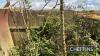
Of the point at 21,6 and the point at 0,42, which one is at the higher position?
the point at 21,6

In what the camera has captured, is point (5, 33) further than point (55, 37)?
No

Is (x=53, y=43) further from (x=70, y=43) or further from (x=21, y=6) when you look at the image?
(x=21, y=6)

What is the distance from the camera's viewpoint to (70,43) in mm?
8680

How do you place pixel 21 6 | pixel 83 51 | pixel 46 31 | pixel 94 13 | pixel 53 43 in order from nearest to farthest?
1. pixel 21 6
2. pixel 83 51
3. pixel 53 43
4. pixel 46 31
5. pixel 94 13

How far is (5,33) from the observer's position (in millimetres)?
8273

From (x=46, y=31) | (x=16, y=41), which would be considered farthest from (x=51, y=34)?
(x=16, y=41)

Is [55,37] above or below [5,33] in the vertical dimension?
below

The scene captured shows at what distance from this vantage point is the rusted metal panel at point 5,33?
8.03 metres

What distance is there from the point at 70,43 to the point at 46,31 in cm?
87

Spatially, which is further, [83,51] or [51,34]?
[51,34]

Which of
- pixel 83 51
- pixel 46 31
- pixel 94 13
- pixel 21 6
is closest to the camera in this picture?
pixel 21 6

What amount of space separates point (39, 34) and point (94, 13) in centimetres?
200

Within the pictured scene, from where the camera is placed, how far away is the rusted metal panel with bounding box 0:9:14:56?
803 centimetres

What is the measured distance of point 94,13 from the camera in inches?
389
